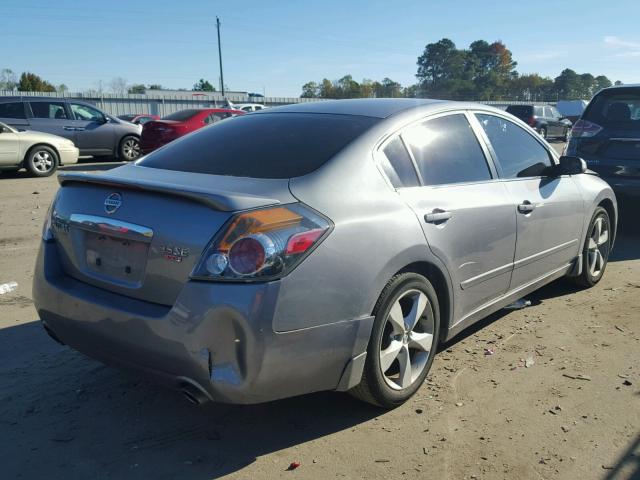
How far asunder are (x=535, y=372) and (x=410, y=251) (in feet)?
4.45

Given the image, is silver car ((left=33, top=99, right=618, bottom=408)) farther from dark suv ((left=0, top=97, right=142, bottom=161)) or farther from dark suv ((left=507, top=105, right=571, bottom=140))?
dark suv ((left=507, top=105, right=571, bottom=140))

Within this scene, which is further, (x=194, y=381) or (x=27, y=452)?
(x=27, y=452)

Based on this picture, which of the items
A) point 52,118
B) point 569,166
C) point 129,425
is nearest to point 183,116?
point 52,118

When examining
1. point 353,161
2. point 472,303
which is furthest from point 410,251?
point 472,303

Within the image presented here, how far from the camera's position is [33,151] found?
42.5ft

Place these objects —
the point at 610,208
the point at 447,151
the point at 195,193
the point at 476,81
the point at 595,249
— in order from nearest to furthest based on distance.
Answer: the point at 195,193
the point at 447,151
the point at 595,249
the point at 610,208
the point at 476,81

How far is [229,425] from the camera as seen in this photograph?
317 cm

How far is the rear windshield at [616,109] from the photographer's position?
7504mm

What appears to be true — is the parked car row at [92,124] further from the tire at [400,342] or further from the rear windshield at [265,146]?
the tire at [400,342]

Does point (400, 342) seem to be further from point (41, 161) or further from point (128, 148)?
point (128, 148)

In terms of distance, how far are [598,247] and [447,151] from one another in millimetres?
2521

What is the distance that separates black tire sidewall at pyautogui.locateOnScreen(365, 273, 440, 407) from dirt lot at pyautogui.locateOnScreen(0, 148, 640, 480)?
107mm

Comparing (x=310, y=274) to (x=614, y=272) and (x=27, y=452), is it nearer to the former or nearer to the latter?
(x=27, y=452)

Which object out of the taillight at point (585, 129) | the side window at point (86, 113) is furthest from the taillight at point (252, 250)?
the side window at point (86, 113)
